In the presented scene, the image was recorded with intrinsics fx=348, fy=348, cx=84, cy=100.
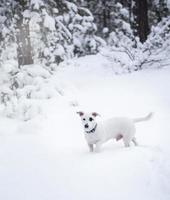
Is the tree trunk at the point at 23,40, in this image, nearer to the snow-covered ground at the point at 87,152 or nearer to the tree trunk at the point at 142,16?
the snow-covered ground at the point at 87,152

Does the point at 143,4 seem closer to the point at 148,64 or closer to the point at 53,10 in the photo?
the point at 148,64

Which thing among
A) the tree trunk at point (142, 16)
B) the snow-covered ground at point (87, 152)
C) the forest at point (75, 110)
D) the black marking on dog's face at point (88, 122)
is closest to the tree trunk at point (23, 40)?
the forest at point (75, 110)

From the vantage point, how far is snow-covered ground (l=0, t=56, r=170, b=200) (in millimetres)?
4688

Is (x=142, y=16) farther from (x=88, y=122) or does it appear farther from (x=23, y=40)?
(x=88, y=122)

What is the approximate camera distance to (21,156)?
20.3 ft

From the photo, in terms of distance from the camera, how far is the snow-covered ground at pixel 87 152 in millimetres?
4688

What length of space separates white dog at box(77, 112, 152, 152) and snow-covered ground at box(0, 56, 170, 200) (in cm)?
21

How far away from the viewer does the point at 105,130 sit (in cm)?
635

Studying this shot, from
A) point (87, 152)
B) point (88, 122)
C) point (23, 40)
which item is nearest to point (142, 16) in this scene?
point (23, 40)

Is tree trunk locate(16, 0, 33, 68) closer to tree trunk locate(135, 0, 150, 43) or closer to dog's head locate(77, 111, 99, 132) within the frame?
dog's head locate(77, 111, 99, 132)

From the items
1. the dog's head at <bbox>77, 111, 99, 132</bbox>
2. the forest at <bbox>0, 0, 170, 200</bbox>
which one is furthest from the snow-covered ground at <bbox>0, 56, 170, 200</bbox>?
the dog's head at <bbox>77, 111, 99, 132</bbox>

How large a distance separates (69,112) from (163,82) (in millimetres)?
3253

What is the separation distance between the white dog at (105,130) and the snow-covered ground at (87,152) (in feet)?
0.69

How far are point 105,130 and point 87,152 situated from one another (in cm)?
52
